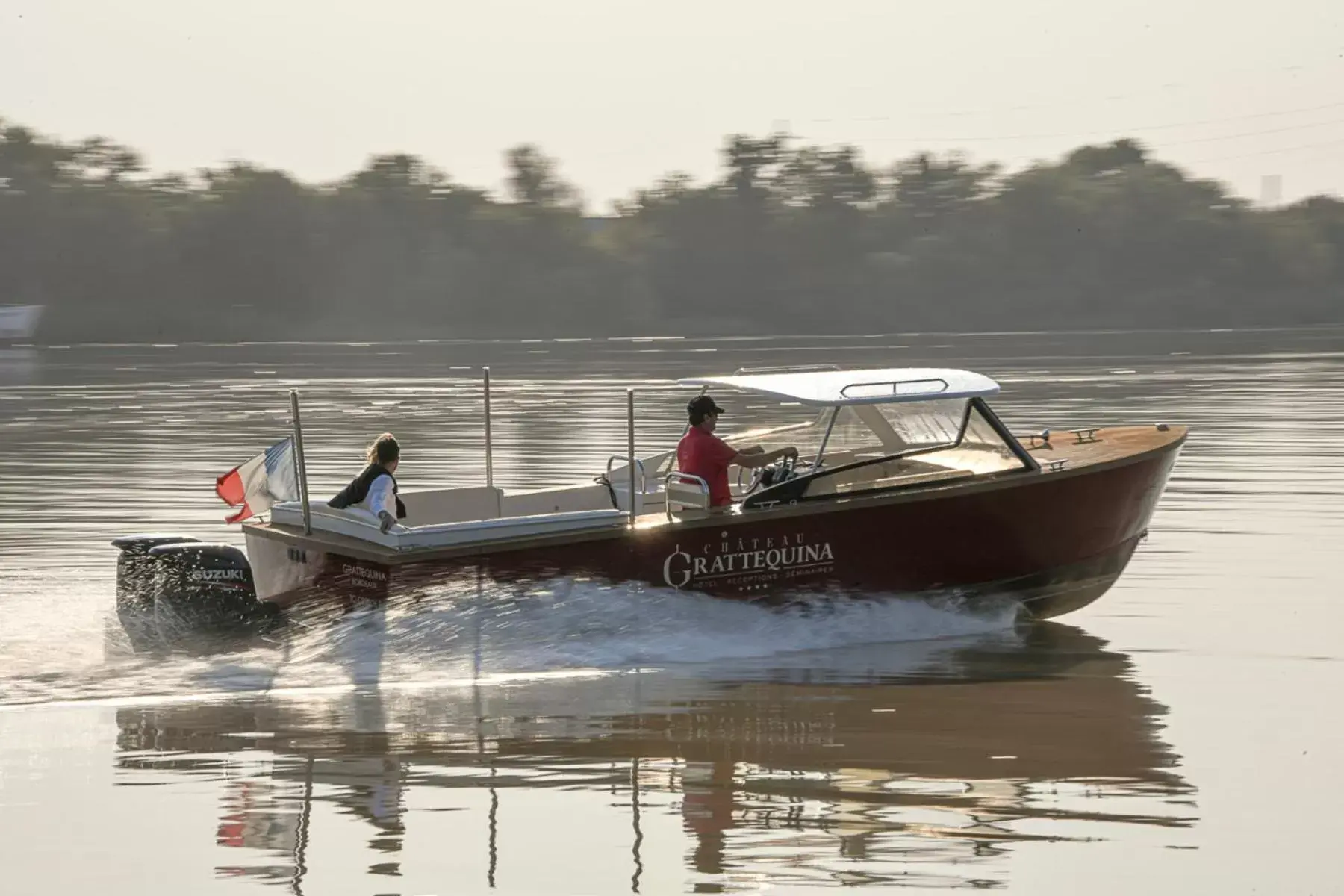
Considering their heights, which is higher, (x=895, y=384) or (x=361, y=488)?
(x=895, y=384)

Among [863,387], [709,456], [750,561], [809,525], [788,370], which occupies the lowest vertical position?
[750,561]

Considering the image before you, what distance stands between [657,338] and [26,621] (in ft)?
282

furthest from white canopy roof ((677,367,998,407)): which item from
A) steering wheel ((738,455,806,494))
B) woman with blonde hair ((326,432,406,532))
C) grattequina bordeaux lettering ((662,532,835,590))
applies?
woman with blonde hair ((326,432,406,532))

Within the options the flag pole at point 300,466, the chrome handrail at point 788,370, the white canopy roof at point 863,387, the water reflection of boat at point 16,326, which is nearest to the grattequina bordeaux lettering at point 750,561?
the white canopy roof at point 863,387

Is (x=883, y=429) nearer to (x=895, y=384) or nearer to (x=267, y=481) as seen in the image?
(x=895, y=384)

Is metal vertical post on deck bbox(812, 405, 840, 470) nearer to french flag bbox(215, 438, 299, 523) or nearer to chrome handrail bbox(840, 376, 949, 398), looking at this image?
chrome handrail bbox(840, 376, 949, 398)

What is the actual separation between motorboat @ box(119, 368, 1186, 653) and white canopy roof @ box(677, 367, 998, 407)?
0.06 ft

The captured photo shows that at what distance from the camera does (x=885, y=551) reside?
10883 millimetres

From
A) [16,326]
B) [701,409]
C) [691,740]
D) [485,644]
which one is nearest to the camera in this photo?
[691,740]

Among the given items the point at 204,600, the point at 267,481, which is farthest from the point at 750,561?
the point at 204,600

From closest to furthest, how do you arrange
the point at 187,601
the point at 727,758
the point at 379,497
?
the point at 727,758 → the point at 379,497 → the point at 187,601

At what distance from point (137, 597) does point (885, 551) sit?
4.36 meters

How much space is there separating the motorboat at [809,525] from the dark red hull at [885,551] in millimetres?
11

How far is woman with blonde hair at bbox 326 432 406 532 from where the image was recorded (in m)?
10.3
